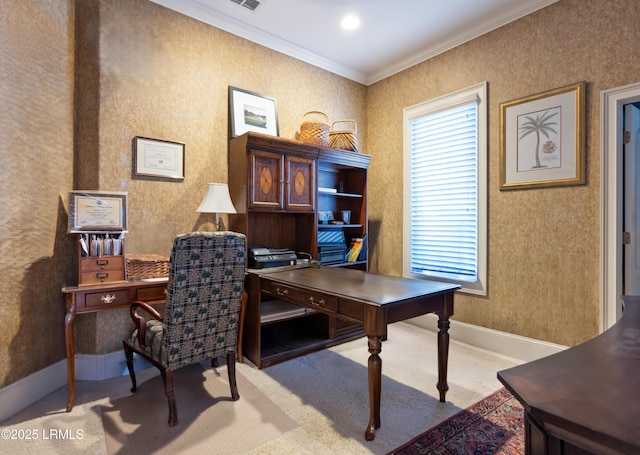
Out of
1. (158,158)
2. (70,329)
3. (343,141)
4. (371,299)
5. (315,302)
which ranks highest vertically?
(343,141)

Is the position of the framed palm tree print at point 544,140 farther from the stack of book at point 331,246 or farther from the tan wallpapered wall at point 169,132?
the stack of book at point 331,246

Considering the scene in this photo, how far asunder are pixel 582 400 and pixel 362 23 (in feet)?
11.6

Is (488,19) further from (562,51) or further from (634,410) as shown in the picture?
(634,410)

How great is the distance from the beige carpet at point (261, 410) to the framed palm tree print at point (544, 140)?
1713 mm

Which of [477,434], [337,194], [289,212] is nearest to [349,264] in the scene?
[337,194]

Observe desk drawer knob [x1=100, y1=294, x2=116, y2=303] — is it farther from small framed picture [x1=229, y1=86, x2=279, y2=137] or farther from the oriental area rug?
the oriental area rug

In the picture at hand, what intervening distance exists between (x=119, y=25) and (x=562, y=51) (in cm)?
369

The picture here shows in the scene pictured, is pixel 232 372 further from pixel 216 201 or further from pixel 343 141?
pixel 343 141

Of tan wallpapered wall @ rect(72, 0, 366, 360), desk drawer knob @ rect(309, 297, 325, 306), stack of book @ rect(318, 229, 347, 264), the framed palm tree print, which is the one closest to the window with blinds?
the framed palm tree print

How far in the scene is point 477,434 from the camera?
192 cm

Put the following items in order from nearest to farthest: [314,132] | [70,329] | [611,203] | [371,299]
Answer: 1. [371,299]
2. [70,329]
3. [611,203]
4. [314,132]

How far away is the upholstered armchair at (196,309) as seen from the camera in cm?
195

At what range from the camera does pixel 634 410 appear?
683mm

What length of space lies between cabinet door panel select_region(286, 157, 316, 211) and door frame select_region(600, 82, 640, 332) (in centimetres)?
243
